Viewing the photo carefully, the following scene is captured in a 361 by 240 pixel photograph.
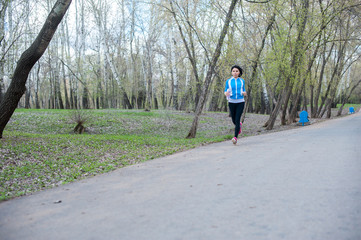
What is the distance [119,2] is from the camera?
99.9 ft

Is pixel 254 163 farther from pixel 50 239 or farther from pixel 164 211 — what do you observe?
pixel 50 239

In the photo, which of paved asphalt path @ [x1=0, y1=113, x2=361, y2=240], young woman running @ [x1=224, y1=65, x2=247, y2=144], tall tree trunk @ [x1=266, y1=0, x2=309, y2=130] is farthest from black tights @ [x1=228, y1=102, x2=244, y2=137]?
tall tree trunk @ [x1=266, y1=0, x2=309, y2=130]

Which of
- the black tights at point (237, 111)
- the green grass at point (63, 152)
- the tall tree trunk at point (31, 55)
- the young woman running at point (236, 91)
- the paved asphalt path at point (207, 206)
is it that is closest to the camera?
the paved asphalt path at point (207, 206)

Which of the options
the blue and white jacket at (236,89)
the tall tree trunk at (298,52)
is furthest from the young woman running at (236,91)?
the tall tree trunk at (298,52)

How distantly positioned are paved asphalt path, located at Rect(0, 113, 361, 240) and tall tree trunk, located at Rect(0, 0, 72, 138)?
6.17m

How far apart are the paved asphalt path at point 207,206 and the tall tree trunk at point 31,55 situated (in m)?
6.17

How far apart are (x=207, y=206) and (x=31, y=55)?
341 inches

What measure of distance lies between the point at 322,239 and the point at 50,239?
2.31m

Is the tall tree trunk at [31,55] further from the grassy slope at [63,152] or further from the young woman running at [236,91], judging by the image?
the young woman running at [236,91]

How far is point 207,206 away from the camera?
3254 mm

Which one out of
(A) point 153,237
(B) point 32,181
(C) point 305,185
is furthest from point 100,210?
(B) point 32,181

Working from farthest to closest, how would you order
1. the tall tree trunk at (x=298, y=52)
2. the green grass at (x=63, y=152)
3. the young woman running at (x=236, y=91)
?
the tall tree trunk at (x=298, y=52), the young woman running at (x=236, y=91), the green grass at (x=63, y=152)

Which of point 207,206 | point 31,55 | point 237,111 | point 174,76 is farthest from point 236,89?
point 174,76

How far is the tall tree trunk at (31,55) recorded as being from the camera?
9.38 metres
